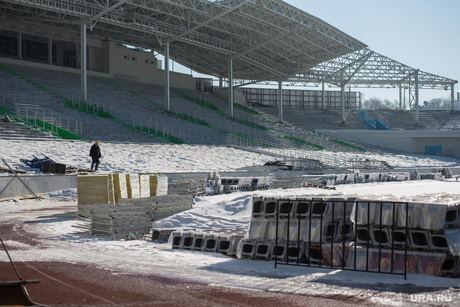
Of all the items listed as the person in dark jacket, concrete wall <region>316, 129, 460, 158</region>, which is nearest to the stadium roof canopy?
concrete wall <region>316, 129, 460, 158</region>

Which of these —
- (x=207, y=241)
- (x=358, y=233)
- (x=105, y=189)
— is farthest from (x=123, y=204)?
(x=358, y=233)

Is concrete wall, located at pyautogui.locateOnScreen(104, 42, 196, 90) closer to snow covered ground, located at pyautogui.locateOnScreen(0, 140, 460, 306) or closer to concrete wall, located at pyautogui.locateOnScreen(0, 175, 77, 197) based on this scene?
concrete wall, located at pyautogui.locateOnScreen(0, 175, 77, 197)

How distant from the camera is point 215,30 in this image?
49.6 m

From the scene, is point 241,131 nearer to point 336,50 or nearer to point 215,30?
point 215,30

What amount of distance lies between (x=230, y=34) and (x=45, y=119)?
22253mm

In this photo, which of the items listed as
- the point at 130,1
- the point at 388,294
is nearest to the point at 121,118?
the point at 130,1

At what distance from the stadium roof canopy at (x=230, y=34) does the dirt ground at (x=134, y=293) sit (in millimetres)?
31189

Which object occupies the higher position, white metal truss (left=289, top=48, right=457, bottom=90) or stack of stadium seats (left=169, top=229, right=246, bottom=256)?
white metal truss (left=289, top=48, right=457, bottom=90)

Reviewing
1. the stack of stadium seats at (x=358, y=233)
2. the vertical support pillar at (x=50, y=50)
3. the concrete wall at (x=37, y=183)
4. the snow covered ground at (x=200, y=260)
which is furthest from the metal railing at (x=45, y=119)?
the stack of stadium seats at (x=358, y=233)

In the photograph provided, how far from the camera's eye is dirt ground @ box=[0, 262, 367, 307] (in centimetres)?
696

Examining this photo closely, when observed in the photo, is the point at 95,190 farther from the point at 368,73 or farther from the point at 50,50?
the point at 368,73

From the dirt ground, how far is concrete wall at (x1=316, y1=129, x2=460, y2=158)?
182ft

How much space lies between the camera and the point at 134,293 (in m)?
7.45

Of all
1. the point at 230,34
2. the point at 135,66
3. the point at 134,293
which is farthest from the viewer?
the point at 135,66
